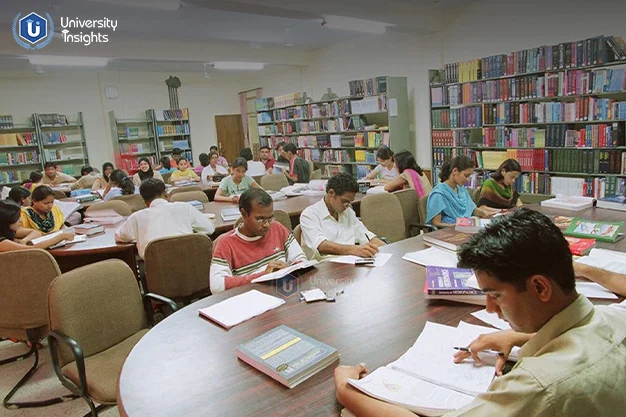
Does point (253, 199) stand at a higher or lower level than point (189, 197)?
higher

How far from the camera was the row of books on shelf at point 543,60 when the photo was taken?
440cm

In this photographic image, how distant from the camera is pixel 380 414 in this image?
3.19 feet

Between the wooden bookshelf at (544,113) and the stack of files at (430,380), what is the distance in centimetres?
440

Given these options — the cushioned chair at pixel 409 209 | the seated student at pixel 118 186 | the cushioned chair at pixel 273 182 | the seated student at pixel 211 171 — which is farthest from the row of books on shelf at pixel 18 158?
the cushioned chair at pixel 409 209

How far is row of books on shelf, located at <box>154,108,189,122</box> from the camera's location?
984cm

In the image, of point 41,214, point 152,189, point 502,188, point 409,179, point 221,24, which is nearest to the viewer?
point 152,189

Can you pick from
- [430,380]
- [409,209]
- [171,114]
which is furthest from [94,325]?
[171,114]

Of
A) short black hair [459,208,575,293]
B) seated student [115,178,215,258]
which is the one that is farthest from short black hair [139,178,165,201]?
short black hair [459,208,575,293]

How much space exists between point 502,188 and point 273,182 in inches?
118

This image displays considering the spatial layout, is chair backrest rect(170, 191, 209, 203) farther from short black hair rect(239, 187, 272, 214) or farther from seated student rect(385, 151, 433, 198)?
short black hair rect(239, 187, 272, 214)

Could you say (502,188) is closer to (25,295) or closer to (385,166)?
(385,166)

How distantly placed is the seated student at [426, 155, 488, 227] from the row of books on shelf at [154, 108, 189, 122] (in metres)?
8.05

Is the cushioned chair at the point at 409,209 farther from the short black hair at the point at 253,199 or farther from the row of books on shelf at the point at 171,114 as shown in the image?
the row of books on shelf at the point at 171,114

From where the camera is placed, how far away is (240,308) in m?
1.65
